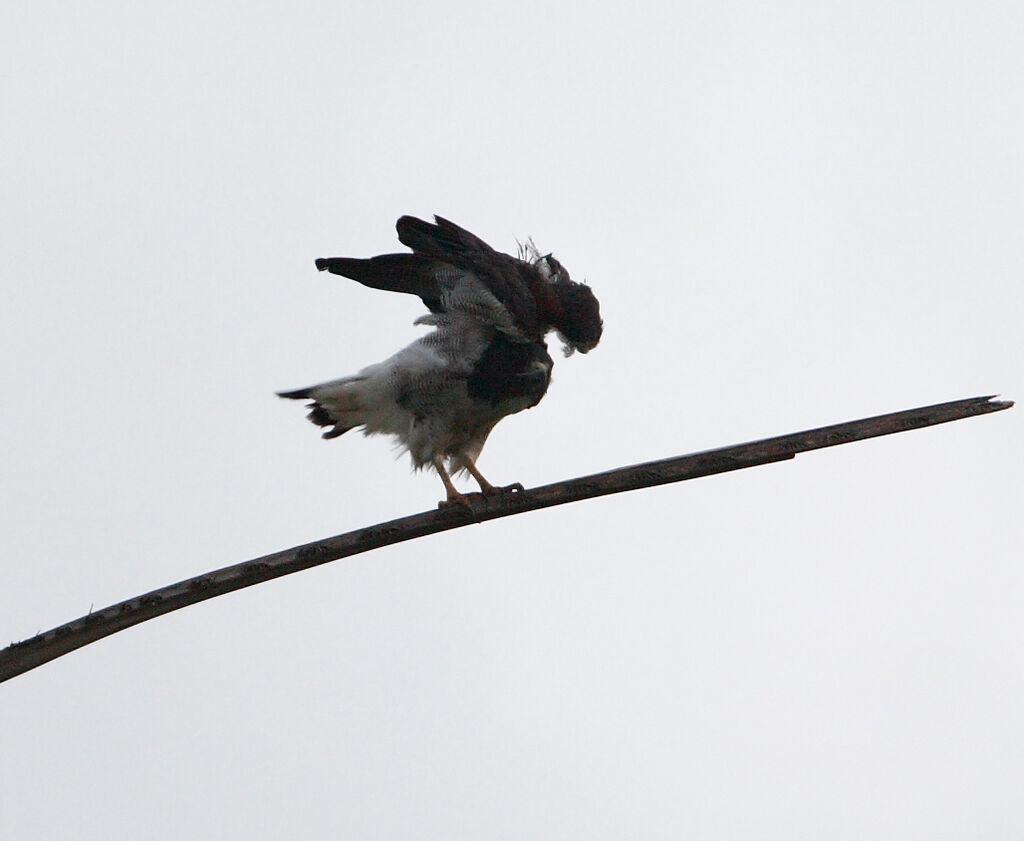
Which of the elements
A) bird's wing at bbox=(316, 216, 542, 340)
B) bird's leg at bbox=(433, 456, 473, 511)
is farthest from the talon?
bird's wing at bbox=(316, 216, 542, 340)

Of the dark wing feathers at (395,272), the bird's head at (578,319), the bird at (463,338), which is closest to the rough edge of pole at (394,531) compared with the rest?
the bird at (463,338)

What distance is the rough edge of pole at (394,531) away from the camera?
5371mm

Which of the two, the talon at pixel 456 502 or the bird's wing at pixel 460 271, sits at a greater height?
the bird's wing at pixel 460 271

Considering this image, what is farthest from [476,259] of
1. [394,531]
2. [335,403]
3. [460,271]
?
[394,531]

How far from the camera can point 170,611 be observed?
5559 millimetres

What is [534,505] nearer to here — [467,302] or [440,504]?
[440,504]

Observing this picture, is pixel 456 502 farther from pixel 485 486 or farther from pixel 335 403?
pixel 335 403

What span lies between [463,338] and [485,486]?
3.25ft

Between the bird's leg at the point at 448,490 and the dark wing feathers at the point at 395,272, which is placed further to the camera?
the dark wing feathers at the point at 395,272

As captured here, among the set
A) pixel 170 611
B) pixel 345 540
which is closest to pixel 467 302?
pixel 345 540

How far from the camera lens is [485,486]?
26.3ft

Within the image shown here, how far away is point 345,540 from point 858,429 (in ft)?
8.02

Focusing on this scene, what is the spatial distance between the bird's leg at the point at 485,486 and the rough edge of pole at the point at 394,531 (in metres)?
1.32

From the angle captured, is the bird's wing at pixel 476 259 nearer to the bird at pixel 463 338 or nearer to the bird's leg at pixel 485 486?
the bird at pixel 463 338
